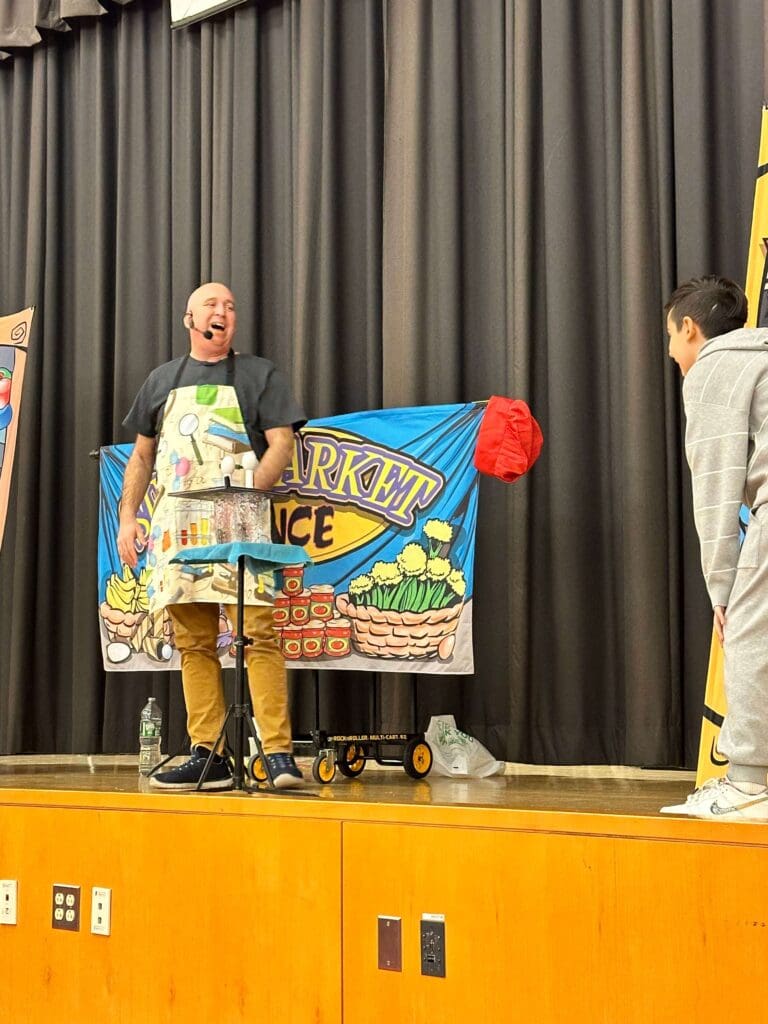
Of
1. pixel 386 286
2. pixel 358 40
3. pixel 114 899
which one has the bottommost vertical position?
pixel 114 899

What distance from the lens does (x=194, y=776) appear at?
3078 millimetres

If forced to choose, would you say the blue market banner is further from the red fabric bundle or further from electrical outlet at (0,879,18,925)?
electrical outlet at (0,879,18,925)

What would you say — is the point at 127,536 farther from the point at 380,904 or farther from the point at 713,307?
the point at 713,307

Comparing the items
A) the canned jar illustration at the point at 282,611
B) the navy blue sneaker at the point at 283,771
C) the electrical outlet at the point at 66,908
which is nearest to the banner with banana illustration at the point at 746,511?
the navy blue sneaker at the point at 283,771

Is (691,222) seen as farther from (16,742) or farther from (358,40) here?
(16,742)

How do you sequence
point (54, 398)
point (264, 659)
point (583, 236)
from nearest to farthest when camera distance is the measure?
point (264, 659) < point (583, 236) < point (54, 398)

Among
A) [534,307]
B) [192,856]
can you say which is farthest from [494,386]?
[192,856]

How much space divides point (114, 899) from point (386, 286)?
2.36 m

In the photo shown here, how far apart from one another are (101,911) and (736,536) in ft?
5.78

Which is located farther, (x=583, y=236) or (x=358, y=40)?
(x=358, y=40)

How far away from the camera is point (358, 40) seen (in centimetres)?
448

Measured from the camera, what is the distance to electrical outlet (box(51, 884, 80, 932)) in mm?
2877

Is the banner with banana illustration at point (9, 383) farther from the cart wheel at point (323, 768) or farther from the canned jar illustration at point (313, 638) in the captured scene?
the cart wheel at point (323, 768)

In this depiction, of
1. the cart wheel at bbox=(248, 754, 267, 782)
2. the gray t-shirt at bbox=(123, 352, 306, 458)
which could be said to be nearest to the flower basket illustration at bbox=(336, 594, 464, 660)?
the cart wheel at bbox=(248, 754, 267, 782)
